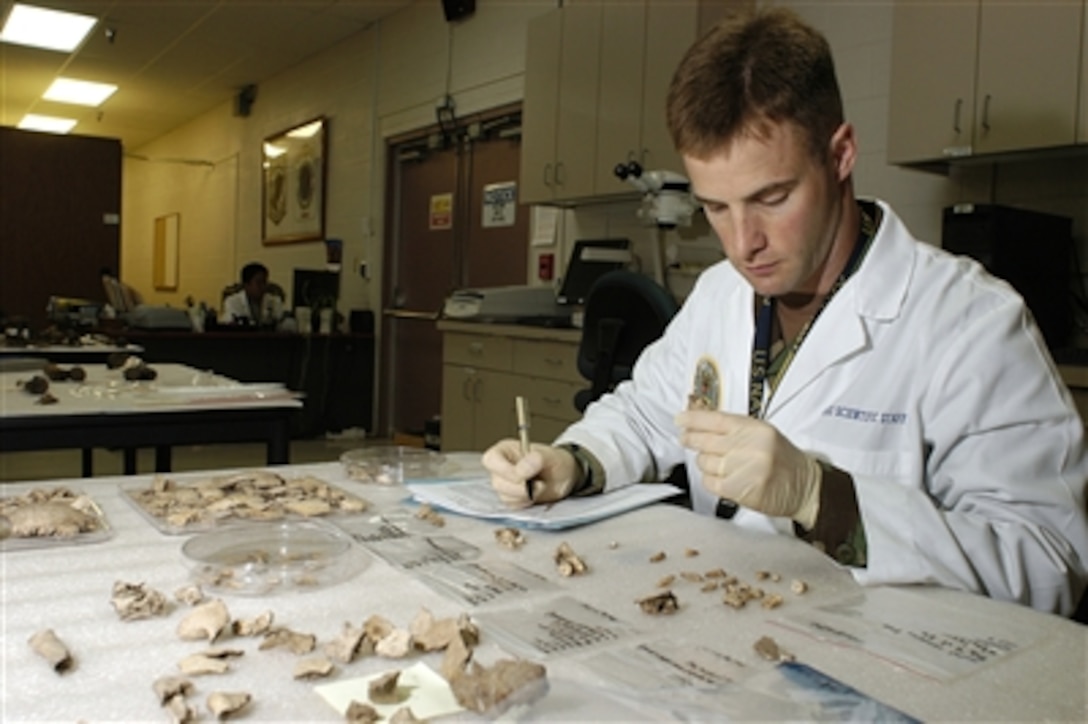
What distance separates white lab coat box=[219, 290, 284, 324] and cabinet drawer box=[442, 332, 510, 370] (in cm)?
237

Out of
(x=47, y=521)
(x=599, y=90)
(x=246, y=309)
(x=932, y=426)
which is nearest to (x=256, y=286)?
(x=246, y=309)

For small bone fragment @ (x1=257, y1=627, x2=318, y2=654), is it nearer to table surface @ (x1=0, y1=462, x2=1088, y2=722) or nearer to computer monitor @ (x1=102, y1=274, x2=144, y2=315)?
table surface @ (x1=0, y1=462, x2=1088, y2=722)

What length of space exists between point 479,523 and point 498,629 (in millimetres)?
362

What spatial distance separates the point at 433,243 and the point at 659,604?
5140 mm

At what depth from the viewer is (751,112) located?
1049 millimetres

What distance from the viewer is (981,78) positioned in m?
2.51

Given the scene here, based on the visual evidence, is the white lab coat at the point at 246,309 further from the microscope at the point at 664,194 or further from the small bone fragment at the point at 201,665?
the small bone fragment at the point at 201,665

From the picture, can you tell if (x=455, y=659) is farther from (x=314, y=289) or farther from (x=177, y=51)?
(x=177, y=51)

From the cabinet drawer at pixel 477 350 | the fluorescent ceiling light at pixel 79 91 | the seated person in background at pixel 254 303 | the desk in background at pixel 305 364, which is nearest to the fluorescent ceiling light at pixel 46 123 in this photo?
the fluorescent ceiling light at pixel 79 91

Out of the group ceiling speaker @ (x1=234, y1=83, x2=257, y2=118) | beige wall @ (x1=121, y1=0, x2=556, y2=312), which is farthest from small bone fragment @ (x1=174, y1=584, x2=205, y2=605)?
ceiling speaker @ (x1=234, y1=83, x2=257, y2=118)

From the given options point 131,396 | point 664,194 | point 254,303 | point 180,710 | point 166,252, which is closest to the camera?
point 180,710

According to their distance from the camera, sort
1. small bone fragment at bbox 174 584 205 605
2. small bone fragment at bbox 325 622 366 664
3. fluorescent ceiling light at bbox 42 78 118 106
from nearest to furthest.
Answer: small bone fragment at bbox 325 622 366 664 → small bone fragment at bbox 174 584 205 605 → fluorescent ceiling light at bbox 42 78 118 106

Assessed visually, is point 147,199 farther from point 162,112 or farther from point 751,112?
point 751,112

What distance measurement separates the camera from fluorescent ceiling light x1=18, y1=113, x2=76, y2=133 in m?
9.48
